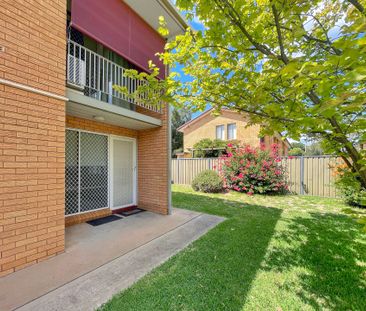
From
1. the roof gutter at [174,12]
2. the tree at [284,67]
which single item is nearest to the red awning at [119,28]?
the roof gutter at [174,12]

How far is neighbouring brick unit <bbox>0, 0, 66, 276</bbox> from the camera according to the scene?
277 centimetres

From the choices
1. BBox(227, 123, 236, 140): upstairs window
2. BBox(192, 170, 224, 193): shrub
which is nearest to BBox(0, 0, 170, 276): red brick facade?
BBox(192, 170, 224, 193): shrub

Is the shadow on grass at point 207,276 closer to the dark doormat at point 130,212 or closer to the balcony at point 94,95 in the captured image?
the dark doormat at point 130,212

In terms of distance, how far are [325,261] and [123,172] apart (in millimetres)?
5599

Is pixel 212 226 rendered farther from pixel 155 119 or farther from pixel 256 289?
pixel 155 119

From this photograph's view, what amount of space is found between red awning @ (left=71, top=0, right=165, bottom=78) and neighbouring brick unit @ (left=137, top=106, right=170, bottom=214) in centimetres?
171

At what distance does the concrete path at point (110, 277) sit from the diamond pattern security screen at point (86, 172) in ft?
7.73

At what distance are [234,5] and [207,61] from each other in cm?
96

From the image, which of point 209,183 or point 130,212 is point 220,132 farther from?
point 130,212

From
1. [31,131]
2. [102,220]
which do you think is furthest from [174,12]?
[102,220]

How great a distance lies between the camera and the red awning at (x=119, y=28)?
3906 mm

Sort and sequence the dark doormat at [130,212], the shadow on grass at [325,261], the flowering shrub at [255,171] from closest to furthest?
the shadow on grass at [325,261]
the dark doormat at [130,212]
the flowering shrub at [255,171]

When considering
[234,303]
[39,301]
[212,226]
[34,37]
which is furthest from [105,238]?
[34,37]

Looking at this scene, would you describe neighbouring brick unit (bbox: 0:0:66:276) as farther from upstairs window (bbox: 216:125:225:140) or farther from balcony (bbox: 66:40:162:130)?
upstairs window (bbox: 216:125:225:140)
